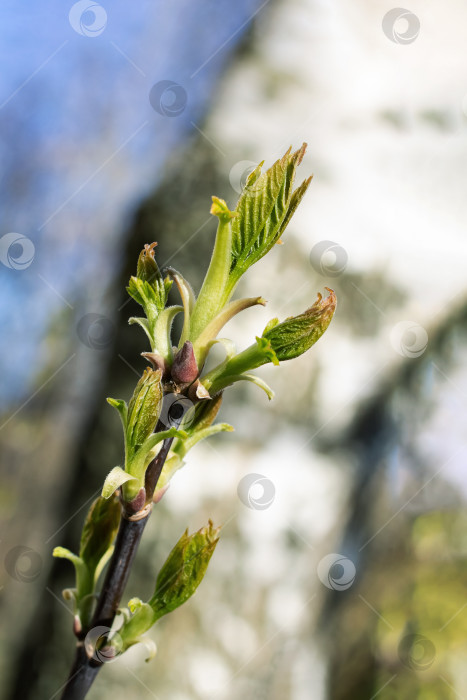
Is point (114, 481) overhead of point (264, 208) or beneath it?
beneath

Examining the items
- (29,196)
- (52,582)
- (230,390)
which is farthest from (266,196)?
(29,196)

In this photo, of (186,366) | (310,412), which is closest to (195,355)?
(186,366)

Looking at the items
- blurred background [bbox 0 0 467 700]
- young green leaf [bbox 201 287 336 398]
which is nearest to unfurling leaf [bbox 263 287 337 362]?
young green leaf [bbox 201 287 336 398]

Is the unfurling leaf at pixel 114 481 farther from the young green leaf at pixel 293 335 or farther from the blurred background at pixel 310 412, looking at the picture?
the blurred background at pixel 310 412

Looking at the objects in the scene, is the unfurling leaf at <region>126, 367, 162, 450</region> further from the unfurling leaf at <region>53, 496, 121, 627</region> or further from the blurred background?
the blurred background

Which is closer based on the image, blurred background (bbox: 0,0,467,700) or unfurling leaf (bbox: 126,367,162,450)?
unfurling leaf (bbox: 126,367,162,450)

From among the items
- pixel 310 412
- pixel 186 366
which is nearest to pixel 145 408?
pixel 186 366

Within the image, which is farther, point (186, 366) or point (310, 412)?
point (310, 412)

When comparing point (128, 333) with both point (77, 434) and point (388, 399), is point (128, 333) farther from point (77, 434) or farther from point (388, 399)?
point (388, 399)

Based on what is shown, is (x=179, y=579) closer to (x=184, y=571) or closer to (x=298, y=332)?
A: (x=184, y=571)
